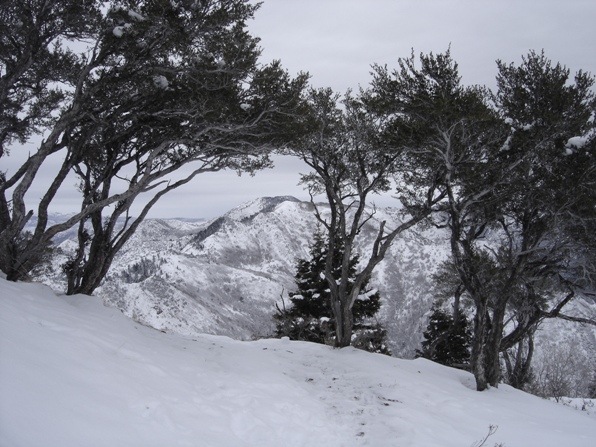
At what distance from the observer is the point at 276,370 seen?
8.02m

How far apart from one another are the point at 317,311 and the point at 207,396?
47.2 feet

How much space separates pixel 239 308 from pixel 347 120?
158687 millimetres

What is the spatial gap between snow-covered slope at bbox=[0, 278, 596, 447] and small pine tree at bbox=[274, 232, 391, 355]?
9.34 metres

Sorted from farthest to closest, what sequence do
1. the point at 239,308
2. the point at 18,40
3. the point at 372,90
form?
the point at 239,308
the point at 372,90
the point at 18,40

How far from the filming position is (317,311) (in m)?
19.8

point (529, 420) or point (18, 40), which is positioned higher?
point (18, 40)

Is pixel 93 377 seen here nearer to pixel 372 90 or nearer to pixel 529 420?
pixel 529 420

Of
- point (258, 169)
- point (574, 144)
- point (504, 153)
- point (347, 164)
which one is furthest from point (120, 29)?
point (574, 144)

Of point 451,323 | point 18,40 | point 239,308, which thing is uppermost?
point 18,40

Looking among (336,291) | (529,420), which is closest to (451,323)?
(336,291)

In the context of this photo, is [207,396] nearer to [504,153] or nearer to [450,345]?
[504,153]

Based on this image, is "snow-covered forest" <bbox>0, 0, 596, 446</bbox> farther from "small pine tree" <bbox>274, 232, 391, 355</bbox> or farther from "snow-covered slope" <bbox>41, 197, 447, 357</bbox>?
"snow-covered slope" <bbox>41, 197, 447, 357</bbox>

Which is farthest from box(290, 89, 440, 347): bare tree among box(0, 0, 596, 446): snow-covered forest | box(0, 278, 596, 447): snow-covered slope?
box(0, 278, 596, 447): snow-covered slope

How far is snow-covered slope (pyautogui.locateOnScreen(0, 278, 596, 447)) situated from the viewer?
3.83m
